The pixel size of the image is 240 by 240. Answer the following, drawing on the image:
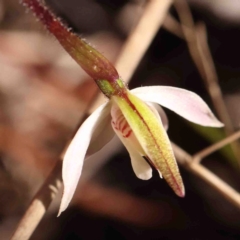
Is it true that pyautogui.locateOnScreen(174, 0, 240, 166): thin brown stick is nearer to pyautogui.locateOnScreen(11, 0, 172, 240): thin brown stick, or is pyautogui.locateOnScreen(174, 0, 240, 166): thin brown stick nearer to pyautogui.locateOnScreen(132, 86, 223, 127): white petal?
pyautogui.locateOnScreen(11, 0, 172, 240): thin brown stick

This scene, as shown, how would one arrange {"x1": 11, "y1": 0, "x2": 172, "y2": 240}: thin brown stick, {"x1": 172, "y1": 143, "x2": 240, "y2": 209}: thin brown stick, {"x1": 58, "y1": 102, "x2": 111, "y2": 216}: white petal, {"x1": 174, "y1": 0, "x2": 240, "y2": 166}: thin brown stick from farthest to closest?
{"x1": 174, "y1": 0, "x2": 240, "y2": 166}: thin brown stick < {"x1": 172, "y1": 143, "x2": 240, "y2": 209}: thin brown stick < {"x1": 11, "y1": 0, "x2": 172, "y2": 240}: thin brown stick < {"x1": 58, "y1": 102, "x2": 111, "y2": 216}: white petal

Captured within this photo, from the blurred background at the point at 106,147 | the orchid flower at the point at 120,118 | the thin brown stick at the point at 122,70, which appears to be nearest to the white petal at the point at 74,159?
the orchid flower at the point at 120,118

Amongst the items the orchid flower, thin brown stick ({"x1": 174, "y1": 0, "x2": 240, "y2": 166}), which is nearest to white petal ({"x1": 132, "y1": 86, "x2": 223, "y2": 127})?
the orchid flower

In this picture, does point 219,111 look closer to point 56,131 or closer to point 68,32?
point 56,131

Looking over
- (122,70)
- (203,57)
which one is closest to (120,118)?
(122,70)

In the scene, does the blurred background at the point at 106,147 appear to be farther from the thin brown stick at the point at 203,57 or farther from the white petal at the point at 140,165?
the white petal at the point at 140,165

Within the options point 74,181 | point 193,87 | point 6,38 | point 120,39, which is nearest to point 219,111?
point 193,87

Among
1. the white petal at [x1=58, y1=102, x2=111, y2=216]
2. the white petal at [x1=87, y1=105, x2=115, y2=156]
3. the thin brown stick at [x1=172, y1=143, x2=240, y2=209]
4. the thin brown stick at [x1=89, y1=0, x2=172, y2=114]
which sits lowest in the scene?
the thin brown stick at [x1=172, y1=143, x2=240, y2=209]
